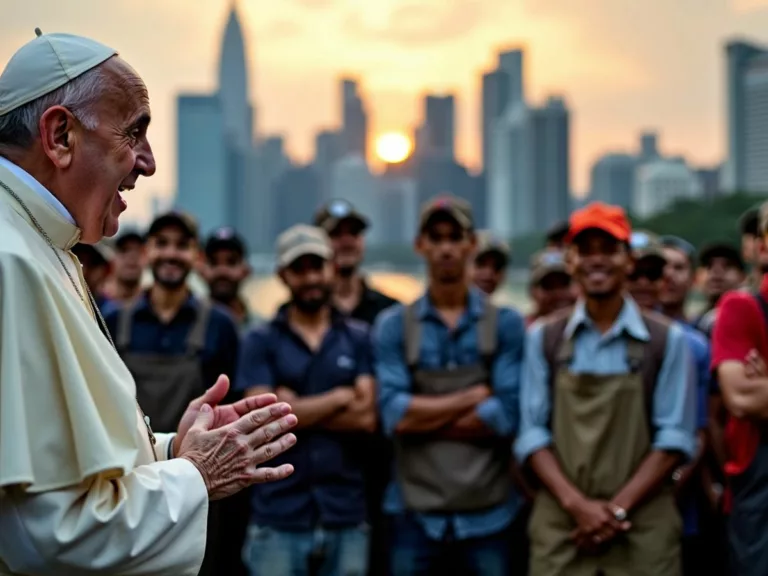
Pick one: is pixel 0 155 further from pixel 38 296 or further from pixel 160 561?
pixel 160 561

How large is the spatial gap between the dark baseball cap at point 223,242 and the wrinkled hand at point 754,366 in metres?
3.98

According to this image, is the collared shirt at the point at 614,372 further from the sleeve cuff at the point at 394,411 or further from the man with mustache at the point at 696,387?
the sleeve cuff at the point at 394,411

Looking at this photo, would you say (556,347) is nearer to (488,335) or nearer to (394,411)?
(488,335)

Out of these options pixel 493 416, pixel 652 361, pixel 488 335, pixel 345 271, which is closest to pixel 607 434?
pixel 652 361

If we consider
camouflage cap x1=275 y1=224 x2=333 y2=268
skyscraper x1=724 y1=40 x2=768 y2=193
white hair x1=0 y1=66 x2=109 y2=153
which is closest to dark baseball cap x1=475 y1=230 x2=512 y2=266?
camouflage cap x1=275 y1=224 x2=333 y2=268

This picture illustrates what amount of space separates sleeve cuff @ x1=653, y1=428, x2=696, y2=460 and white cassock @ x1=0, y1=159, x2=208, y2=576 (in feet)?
9.27

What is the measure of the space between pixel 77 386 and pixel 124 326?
3.41 meters

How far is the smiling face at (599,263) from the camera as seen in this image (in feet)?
15.9

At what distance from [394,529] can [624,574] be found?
123 cm

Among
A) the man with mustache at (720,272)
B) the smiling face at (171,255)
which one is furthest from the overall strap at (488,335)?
the man with mustache at (720,272)

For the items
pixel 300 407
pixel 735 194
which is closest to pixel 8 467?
pixel 300 407

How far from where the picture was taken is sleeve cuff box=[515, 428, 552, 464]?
469 cm

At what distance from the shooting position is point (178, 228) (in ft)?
19.2

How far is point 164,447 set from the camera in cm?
288
